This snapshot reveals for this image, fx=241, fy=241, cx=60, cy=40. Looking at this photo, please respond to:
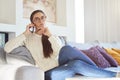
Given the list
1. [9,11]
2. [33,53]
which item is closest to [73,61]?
[33,53]

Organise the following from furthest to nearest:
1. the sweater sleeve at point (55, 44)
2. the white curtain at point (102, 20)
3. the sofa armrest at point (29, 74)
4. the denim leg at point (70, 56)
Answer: the white curtain at point (102, 20) < the sweater sleeve at point (55, 44) < the denim leg at point (70, 56) < the sofa armrest at point (29, 74)

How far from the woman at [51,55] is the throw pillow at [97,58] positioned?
840 mm

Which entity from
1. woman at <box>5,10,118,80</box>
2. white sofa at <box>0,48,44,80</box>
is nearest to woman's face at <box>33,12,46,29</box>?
woman at <box>5,10,118,80</box>

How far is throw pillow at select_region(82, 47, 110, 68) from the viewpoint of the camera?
2967 millimetres

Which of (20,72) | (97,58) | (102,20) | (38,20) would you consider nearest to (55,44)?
(38,20)

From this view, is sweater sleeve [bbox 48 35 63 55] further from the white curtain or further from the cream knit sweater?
the white curtain

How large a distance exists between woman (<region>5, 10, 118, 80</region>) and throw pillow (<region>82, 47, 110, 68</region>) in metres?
0.84

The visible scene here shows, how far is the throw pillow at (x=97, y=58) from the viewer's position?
297 centimetres

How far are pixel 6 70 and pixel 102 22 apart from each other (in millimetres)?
3774

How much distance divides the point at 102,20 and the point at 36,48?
3.32 metres

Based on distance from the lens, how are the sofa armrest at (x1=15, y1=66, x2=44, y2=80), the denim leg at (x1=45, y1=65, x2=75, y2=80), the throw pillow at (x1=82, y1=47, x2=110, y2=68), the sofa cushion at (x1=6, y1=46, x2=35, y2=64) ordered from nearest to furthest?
the sofa armrest at (x1=15, y1=66, x2=44, y2=80), the denim leg at (x1=45, y1=65, x2=75, y2=80), the sofa cushion at (x1=6, y1=46, x2=35, y2=64), the throw pillow at (x1=82, y1=47, x2=110, y2=68)

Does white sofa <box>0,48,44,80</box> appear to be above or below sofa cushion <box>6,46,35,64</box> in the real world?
below

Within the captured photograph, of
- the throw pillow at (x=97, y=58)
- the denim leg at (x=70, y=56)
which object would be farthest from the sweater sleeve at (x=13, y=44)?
the throw pillow at (x=97, y=58)

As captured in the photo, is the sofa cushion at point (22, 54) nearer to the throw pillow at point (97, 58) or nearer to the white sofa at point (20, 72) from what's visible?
the white sofa at point (20, 72)
